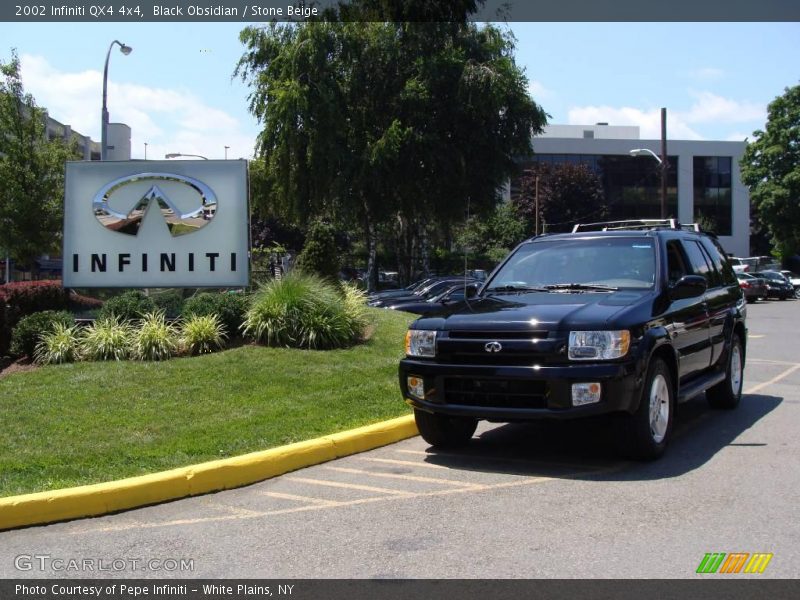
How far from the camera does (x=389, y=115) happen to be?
31484 millimetres

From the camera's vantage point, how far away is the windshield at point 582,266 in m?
7.10

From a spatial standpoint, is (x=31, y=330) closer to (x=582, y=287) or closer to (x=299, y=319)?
(x=299, y=319)

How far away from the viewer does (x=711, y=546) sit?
4516 millimetres

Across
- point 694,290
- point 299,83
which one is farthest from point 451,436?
point 299,83

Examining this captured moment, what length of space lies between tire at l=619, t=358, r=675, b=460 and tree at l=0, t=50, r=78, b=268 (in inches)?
810

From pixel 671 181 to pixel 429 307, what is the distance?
5277cm

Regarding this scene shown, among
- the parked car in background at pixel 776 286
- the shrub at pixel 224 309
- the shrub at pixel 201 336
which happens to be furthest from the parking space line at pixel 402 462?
the parked car in background at pixel 776 286

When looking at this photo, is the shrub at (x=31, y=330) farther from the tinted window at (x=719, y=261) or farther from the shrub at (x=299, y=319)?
the tinted window at (x=719, y=261)

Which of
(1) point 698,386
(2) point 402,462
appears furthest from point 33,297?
(1) point 698,386

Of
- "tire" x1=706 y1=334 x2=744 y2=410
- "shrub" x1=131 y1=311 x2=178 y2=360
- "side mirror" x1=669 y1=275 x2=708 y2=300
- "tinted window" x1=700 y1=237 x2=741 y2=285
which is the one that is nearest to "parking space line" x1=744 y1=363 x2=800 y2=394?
"tire" x1=706 y1=334 x2=744 y2=410

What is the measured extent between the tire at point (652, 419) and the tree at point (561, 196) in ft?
178

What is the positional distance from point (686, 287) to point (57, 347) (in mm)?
8221

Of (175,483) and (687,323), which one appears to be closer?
(175,483)

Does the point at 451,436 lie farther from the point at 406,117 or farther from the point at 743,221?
the point at 743,221
